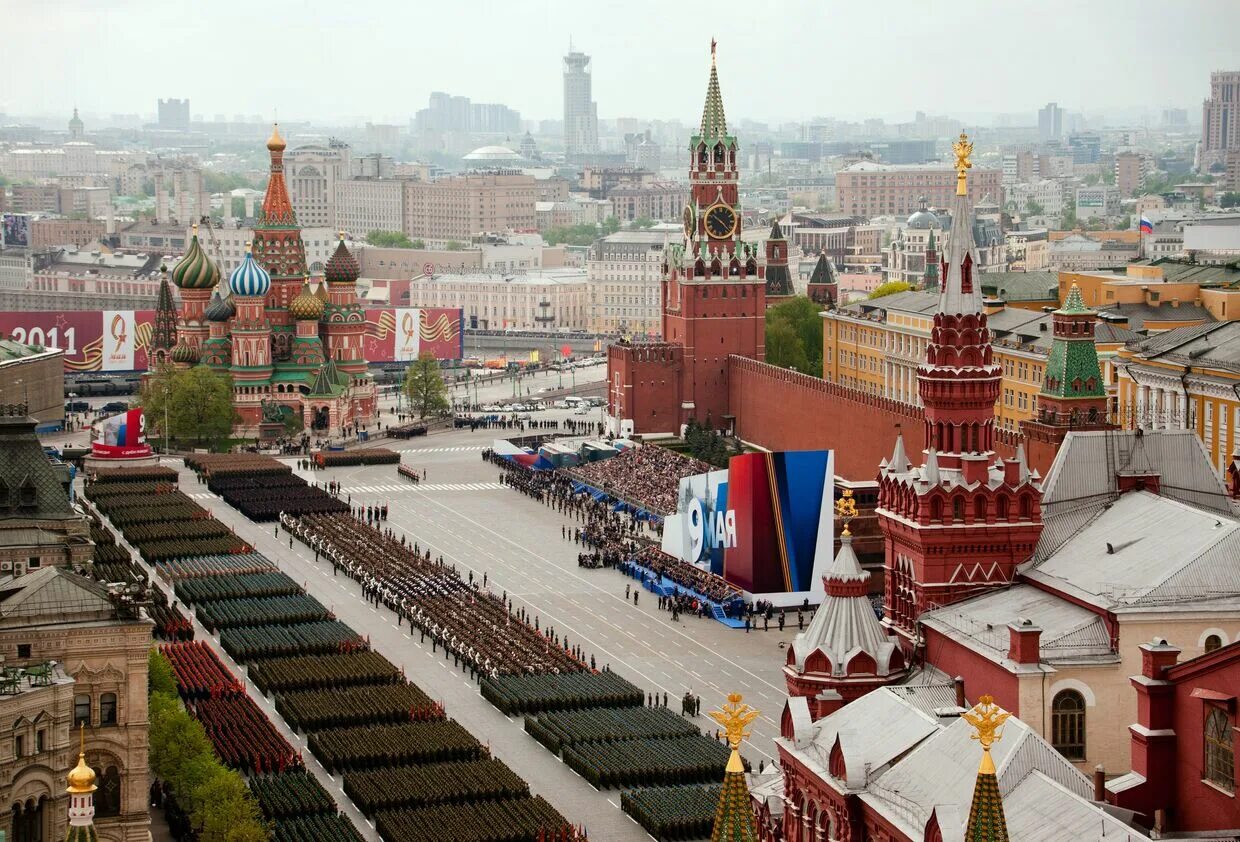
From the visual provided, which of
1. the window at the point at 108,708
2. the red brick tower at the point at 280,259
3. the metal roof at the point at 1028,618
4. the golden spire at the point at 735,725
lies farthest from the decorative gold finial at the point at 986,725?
the red brick tower at the point at 280,259

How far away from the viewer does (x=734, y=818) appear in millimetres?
34062

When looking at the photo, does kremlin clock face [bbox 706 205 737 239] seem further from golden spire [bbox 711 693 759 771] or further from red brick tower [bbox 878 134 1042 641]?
golden spire [bbox 711 693 759 771]

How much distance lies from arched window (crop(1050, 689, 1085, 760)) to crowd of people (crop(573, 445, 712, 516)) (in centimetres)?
4789

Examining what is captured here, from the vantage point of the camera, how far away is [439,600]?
80625 millimetres

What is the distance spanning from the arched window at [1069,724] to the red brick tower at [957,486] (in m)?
5.86

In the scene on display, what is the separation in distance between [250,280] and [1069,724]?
85973 millimetres

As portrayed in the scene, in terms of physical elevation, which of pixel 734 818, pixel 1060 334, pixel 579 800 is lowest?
pixel 579 800

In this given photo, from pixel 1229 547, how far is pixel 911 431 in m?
44.6

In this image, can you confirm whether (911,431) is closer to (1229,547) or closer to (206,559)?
(206,559)

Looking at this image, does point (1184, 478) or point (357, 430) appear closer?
point (1184, 478)

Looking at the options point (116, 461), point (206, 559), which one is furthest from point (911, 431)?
point (116, 461)

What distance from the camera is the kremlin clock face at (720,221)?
4815 inches

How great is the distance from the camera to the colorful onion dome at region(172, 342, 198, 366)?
435ft

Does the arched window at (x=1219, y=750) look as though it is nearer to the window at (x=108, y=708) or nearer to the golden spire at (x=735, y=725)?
the golden spire at (x=735, y=725)
